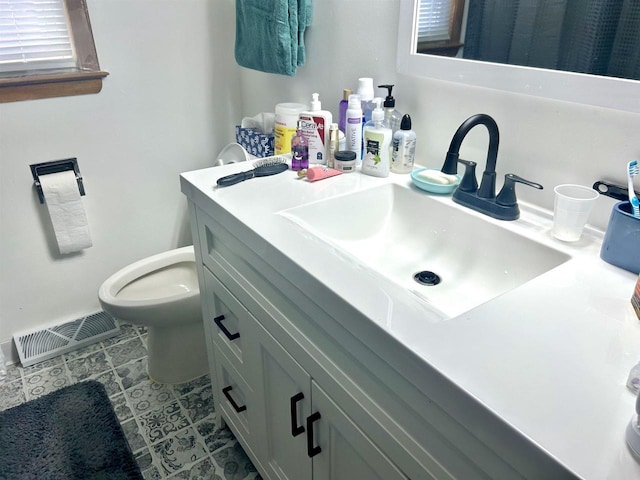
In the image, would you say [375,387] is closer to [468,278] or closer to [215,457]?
[468,278]

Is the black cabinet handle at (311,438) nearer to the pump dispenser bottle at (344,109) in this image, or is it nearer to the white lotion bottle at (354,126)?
the white lotion bottle at (354,126)

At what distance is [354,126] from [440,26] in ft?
1.00

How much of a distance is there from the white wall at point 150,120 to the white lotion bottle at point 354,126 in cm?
13

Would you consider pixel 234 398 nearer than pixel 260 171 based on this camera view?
No

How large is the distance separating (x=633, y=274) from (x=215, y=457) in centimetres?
125

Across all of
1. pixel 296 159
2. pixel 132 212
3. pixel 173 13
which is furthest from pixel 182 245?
pixel 296 159

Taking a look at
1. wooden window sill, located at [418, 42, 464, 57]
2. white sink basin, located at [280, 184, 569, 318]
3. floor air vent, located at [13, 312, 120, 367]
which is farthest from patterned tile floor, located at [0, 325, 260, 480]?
wooden window sill, located at [418, 42, 464, 57]

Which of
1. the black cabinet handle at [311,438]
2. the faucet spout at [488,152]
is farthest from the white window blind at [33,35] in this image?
the black cabinet handle at [311,438]

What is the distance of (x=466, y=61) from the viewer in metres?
1.07

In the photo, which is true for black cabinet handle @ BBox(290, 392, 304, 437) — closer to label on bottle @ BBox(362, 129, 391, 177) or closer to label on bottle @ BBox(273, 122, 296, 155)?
label on bottle @ BBox(362, 129, 391, 177)

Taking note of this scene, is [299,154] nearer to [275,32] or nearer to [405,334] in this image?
[275,32]

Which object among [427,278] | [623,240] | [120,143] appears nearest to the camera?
[623,240]

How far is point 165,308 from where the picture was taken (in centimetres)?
156

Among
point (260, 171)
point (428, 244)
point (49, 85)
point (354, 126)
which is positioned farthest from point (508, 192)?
point (49, 85)
